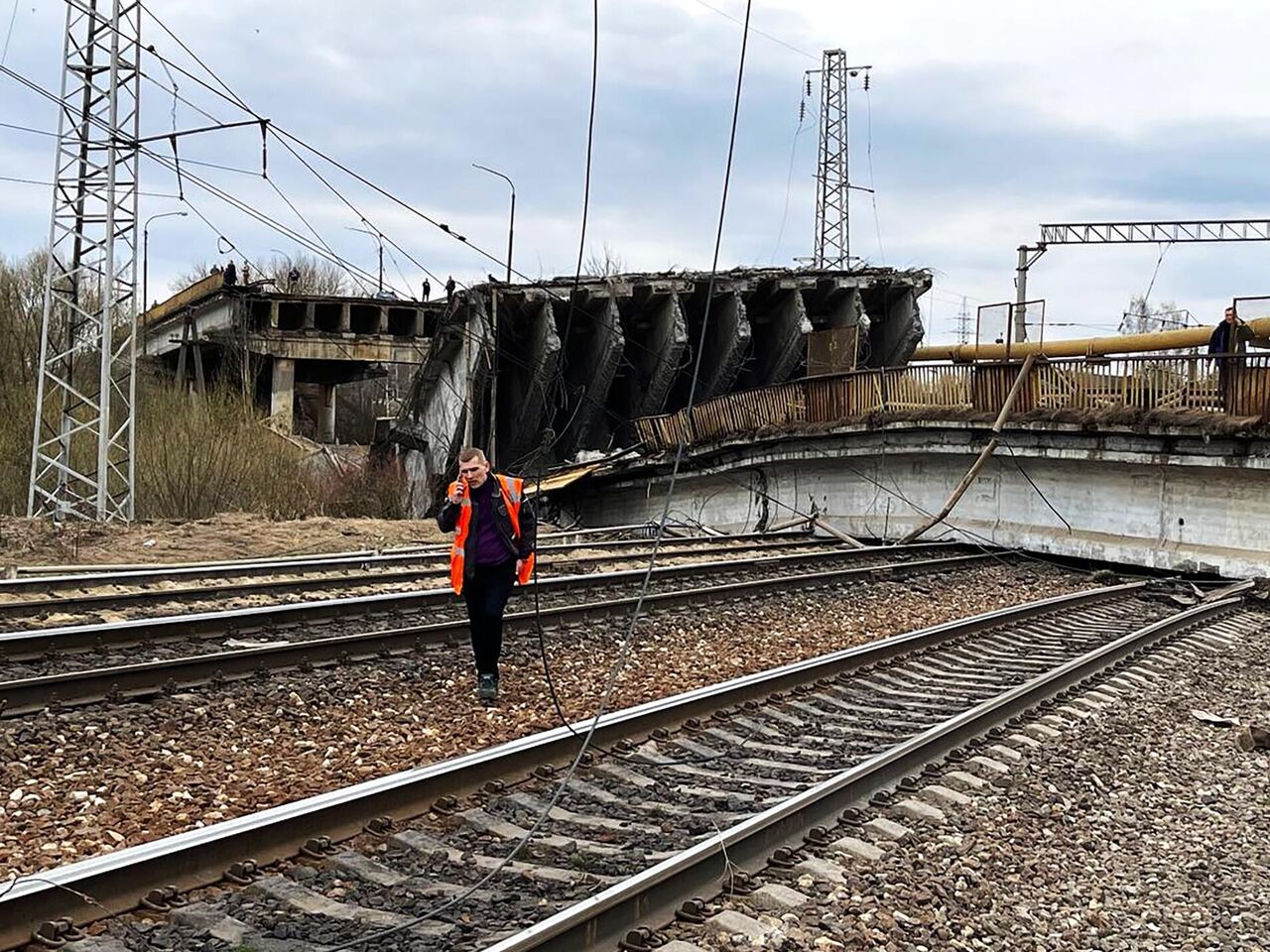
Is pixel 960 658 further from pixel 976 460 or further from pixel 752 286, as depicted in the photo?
pixel 752 286

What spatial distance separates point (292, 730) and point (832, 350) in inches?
929

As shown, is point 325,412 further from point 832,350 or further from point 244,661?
point 244,661

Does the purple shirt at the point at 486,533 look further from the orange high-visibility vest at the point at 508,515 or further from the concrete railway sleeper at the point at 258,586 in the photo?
the concrete railway sleeper at the point at 258,586

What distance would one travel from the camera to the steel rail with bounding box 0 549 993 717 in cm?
749

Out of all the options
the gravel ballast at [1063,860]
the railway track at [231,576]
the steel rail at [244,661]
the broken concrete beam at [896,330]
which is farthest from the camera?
the broken concrete beam at [896,330]

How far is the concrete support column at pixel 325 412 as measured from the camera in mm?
48469

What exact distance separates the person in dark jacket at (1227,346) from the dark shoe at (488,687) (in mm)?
13735

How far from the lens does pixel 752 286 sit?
30.5m

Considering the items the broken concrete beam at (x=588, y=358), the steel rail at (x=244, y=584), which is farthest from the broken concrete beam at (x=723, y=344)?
the steel rail at (x=244, y=584)

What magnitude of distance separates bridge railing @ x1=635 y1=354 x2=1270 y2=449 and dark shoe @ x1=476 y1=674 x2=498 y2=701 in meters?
5.96

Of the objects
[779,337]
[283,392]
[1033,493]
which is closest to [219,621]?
[1033,493]

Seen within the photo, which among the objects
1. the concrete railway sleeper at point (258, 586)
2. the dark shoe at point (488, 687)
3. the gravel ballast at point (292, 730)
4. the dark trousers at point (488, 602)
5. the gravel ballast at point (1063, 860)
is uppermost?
the dark trousers at point (488, 602)

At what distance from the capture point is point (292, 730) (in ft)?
24.6

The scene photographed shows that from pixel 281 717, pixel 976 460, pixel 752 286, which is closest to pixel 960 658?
pixel 281 717
